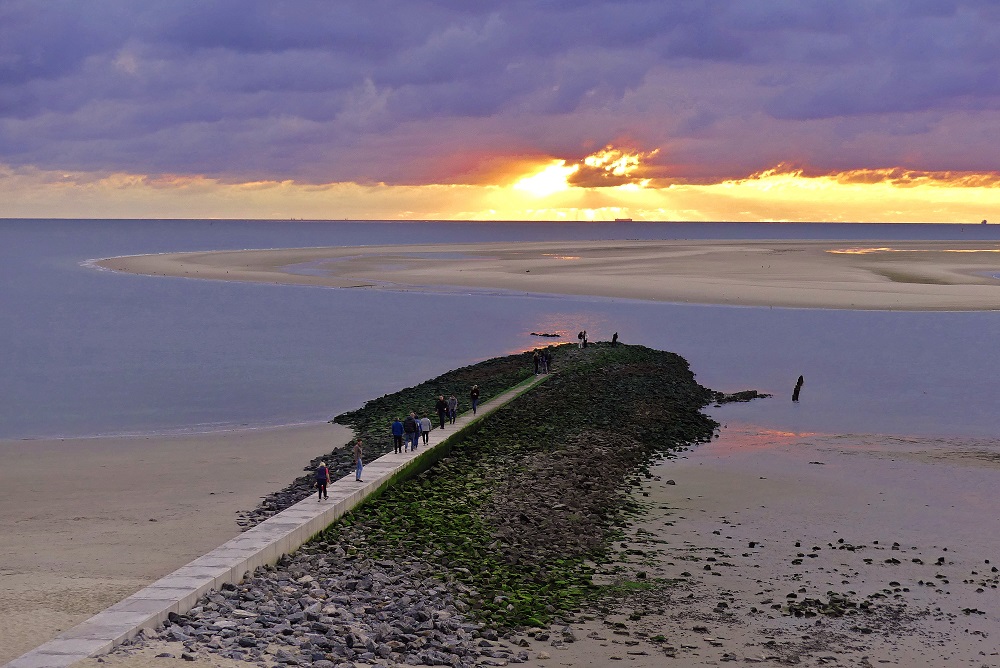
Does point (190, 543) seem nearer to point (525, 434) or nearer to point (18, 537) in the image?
point (18, 537)

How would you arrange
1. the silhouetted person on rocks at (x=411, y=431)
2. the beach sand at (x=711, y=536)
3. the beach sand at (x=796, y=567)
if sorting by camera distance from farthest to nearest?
the silhouetted person on rocks at (x=411, y=431)
the beach sand at (x=711, y=536)
the beach sand at (x=796, y=567)

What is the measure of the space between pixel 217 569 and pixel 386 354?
5565cm

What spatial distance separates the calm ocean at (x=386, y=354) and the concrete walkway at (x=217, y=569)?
20.0 metres

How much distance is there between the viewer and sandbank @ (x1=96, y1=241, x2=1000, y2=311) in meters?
115

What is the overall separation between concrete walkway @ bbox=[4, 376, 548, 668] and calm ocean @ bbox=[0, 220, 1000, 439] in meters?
20.0

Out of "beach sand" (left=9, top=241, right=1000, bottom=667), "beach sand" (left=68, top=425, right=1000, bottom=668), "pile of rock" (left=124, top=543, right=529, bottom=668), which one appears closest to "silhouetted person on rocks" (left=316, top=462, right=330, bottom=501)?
"beach sand" (left=9, top=241, right=1000, bottom=667)

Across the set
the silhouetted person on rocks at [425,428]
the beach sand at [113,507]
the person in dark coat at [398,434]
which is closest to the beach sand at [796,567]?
the beach sand at [113,507]

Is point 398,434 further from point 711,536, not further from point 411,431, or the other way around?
point 711,536

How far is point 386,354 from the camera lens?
79.4 meters

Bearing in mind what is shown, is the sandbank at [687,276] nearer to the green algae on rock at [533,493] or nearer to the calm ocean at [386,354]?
the calm ocean at [386,354]

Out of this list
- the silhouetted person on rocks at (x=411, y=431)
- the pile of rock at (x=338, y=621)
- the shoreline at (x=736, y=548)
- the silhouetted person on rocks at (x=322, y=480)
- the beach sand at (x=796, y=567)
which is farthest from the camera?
the silhouetted person on rocks at (x=411, y=431)

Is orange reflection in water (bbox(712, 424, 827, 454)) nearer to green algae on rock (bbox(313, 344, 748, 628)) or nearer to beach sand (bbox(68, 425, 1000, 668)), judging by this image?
beach sand (bbox(68, 425, 1000, 668))

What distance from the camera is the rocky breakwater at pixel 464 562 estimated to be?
2155cm

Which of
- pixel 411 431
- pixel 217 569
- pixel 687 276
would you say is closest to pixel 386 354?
pixel 411 431
